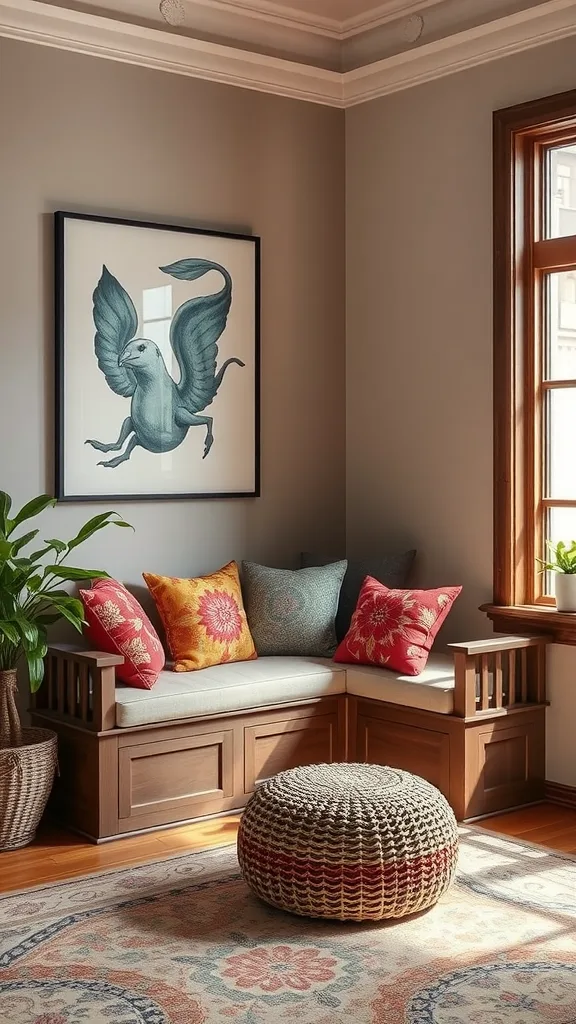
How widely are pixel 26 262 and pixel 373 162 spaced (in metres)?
1.70

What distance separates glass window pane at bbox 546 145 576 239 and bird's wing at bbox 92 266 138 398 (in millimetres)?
1661

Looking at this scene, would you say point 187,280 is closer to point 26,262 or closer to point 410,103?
point 26,262

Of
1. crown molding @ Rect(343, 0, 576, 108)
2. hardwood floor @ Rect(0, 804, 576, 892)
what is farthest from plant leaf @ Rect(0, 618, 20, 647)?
crown molding @ Rect(343, 0, 576, 108)

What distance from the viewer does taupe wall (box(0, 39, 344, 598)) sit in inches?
168

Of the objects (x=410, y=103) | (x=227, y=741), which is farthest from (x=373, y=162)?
(x=227, y=741)

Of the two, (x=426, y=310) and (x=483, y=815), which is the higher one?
(x=426, y=310)

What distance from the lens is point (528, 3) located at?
4.35 metres

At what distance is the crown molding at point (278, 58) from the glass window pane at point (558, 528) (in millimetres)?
1766

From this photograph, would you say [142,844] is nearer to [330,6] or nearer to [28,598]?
[28,598]

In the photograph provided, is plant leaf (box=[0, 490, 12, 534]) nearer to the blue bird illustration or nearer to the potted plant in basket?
the potted plant in basket

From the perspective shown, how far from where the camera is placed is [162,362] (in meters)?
4.64

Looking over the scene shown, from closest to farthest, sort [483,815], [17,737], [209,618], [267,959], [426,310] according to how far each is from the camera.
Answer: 1. [267,959]
2. [17,737]
3. [483,815]
4. [209,618]
5. [426,310]

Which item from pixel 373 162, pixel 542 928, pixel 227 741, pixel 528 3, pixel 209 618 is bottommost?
pixel 542 928

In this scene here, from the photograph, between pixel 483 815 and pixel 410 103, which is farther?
pixel 410 103
